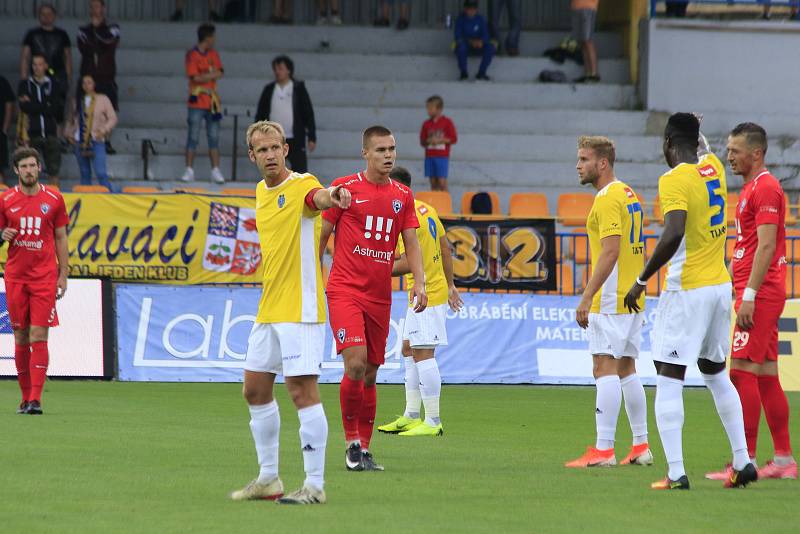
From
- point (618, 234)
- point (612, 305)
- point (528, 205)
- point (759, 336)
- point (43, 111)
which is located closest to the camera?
point (759, 336)

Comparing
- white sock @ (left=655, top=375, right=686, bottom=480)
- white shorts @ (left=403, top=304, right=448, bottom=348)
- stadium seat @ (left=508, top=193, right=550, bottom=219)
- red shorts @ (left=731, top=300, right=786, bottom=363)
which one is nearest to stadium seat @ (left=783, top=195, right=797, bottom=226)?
stadium seat @ (left=508, top=193, right=550, bottom=219)

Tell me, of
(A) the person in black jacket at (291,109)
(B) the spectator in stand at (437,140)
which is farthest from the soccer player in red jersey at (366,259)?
(B) the spectator in stand at (437,140)

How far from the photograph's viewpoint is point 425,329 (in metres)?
12.0

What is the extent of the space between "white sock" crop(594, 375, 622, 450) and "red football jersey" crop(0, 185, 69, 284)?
582 centimetres

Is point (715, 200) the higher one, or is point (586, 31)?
point (586, 31)

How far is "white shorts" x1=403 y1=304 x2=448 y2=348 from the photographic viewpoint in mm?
11984

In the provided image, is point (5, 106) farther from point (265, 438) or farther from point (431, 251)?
point (265, 438)

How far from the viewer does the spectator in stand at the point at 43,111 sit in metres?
21.8

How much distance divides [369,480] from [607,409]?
2.11 m

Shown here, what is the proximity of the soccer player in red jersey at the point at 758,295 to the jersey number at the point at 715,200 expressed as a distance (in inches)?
14.3

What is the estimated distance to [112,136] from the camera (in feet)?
81.2

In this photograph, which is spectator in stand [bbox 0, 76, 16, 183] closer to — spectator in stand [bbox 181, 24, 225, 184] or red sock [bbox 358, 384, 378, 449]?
spectator in stand [bbox 181, 24, 225, 184]

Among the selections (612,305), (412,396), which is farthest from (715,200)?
(412,396)

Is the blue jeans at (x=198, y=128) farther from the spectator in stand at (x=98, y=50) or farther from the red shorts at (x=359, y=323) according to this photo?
the red shorts at (x=359, y=323)
